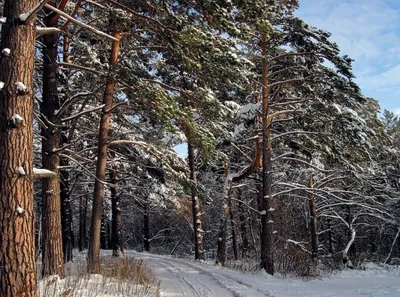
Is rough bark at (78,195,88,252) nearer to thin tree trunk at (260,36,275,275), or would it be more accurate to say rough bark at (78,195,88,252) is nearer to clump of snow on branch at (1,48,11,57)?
thin tree trunk at (260,36,275,275)

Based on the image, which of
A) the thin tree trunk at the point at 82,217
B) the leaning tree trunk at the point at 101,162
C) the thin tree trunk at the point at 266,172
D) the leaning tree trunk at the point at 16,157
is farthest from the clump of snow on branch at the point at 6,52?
the thin tree trunk at the point at 82,217

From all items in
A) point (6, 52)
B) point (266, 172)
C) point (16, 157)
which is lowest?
point (16, 157)

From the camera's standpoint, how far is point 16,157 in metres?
4.29

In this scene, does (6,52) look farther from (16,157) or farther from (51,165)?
(51,165)

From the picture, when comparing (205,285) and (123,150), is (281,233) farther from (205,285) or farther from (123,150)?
(205,285)

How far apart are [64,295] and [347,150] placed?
10859 millimetres

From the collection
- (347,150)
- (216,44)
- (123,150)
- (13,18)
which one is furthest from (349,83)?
(13,18)

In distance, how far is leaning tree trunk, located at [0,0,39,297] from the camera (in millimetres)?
4070

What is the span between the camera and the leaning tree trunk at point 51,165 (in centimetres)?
709

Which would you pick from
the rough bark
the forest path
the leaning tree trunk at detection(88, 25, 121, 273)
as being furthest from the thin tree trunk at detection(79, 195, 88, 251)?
the forest path

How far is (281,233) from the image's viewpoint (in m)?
19.9

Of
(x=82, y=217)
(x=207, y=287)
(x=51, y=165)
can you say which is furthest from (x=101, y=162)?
(x=82, y=217)

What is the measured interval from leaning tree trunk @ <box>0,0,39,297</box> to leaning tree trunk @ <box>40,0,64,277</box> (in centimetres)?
259

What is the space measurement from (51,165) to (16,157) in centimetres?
353
